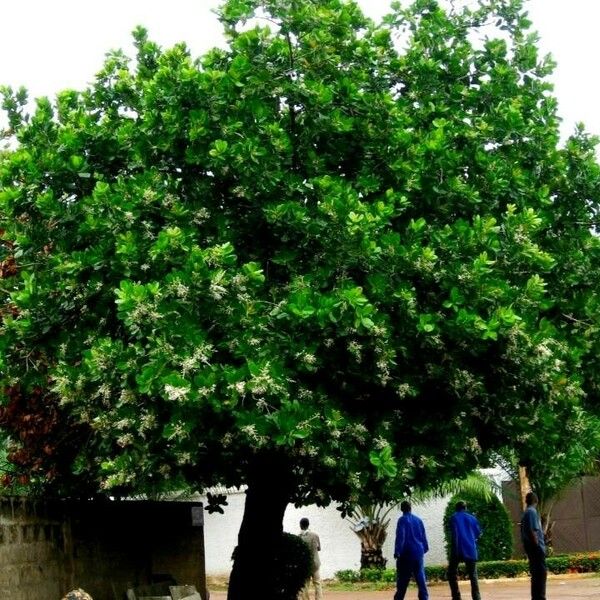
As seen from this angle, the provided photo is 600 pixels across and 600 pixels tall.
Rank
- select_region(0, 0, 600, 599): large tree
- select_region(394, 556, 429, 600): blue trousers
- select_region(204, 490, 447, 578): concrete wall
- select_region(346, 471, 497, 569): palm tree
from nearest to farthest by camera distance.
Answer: select_region(0, 0, 600, 599): large tree
select_region(394, 556, 429, 600): blue trousers
select_region(346, 471, 497, 569): palm tree
select_region(204, 490, 447, 578): concrete wall

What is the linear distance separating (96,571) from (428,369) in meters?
5.47

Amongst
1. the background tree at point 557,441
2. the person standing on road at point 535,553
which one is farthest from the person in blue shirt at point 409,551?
the background tree at point 557,441

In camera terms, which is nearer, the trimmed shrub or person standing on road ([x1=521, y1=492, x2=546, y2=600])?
person standing on road ([x1=521, y1=492, x2=546, y2=600])

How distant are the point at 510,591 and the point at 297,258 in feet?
35.4

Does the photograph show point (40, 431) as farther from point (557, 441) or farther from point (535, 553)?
point (535, 553)

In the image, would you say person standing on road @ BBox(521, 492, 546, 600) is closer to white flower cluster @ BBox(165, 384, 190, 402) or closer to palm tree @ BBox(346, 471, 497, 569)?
white flower cluster @ BBox(165, 384, 190, 402)

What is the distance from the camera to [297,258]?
11.2 meters

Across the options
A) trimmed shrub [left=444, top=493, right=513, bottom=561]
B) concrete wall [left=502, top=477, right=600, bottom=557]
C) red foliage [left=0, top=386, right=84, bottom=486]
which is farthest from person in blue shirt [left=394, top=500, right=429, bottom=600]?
concrete wall [left=502, top=477, right=600, bottom=557]

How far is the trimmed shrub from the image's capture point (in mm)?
24484

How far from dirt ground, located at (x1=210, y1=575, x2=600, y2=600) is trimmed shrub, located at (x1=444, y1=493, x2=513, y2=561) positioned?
1.94 m

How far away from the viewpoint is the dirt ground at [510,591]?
17.8m

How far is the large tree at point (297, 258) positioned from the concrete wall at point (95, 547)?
0.86 meters

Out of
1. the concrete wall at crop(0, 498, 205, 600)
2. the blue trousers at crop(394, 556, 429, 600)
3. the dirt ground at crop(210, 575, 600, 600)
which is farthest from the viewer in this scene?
the dirt ground at crop(210, 575, 600, 600)

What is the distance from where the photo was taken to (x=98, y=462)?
12609 millimetres
